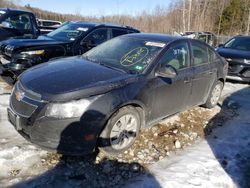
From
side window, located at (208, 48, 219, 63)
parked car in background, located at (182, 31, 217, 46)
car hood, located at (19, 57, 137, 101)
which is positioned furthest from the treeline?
car hood, located at (19, 57, 137, 101)

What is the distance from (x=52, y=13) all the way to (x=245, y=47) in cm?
3455

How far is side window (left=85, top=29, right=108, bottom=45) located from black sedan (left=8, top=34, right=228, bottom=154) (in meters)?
2.25

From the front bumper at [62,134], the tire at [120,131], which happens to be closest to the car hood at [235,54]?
the tire at [120,131]

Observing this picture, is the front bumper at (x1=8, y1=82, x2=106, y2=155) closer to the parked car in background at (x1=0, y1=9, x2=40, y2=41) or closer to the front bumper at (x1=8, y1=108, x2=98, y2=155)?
the front bumper at (x1=8, y1=108, x2=98, y2=155)

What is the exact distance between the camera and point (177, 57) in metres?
5.03

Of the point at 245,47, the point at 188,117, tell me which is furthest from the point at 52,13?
the point at 188,117

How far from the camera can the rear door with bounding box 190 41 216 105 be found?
214 inches

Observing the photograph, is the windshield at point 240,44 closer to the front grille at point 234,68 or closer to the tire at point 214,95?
the front grille at point 234,68

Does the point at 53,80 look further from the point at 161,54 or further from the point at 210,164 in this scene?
the point at 210,164

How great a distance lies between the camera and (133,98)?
410cm

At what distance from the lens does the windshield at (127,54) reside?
14.8 feet

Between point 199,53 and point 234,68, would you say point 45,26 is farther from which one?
point 199,53

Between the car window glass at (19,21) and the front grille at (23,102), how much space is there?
→ 20.2 ft

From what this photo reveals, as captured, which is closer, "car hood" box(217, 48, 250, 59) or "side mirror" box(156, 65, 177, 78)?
"side mirror" box(156, 65, 177, 78)
